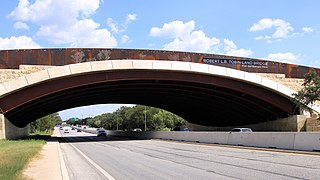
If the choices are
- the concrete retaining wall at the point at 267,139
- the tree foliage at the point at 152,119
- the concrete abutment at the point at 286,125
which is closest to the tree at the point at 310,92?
the concrete abutment at the point at 286,125

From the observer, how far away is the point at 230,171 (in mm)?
13242

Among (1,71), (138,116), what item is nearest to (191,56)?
(1,71)

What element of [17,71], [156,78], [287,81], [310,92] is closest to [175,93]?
[156,78]

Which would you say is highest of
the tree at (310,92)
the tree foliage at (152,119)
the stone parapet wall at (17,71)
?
the stone parapet wall at (17,71)

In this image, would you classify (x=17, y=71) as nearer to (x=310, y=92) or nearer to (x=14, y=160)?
(x=14, y=160)

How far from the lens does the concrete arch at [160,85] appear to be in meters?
39.9

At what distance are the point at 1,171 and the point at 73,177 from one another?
90.3 inches

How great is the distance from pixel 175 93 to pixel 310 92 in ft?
61.6

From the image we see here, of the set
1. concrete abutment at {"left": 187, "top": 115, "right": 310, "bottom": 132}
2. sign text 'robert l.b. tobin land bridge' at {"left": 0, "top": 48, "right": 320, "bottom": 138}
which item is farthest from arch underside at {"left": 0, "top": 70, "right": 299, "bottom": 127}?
concrete abutment at {"left": 187, "top": 115, "right": 310, "bottom": 132}

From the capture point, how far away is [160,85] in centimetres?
5028

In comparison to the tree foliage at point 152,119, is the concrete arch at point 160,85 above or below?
above

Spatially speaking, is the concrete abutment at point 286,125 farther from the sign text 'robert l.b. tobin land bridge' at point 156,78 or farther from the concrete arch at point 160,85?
the concrete arch at point 160,85

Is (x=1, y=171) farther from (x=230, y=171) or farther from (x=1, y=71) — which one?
(x=1, y=71)

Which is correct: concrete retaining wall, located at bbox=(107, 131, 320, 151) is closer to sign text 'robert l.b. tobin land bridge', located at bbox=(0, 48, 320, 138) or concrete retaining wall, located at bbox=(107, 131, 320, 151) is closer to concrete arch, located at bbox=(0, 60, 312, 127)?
concrete arch, located at bbox=(0, 60, 312, 127)
